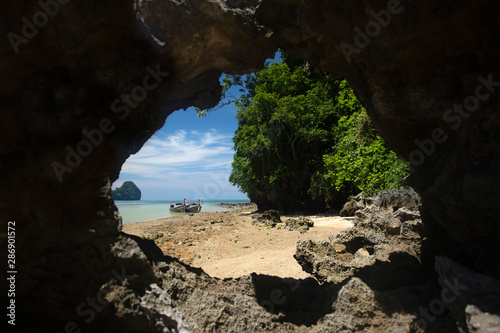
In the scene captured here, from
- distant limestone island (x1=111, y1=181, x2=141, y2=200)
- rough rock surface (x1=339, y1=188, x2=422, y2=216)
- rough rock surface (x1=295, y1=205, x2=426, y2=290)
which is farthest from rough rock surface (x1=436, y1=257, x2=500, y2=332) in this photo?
distant limestone island (x1=111, y1=181, x2=141, y2=200)

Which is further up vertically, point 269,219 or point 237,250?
point 269,219

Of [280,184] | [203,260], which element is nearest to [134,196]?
[280,184]

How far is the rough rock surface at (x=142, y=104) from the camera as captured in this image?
8.14 feet

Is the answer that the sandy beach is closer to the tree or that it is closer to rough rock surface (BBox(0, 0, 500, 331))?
rough rock surface (BBox(0, 0, 500, 331))

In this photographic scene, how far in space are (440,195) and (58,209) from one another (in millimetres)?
4197

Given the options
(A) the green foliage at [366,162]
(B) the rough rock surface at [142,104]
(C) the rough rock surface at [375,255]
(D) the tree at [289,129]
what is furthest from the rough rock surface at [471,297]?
(D) the tree at [289,129]

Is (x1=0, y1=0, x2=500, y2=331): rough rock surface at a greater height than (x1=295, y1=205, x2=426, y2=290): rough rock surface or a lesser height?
greater

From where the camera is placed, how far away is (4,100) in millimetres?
2754

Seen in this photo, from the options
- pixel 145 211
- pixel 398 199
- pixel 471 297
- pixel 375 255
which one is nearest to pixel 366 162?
pixel 398 199

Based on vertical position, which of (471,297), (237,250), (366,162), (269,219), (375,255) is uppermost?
(366,162)

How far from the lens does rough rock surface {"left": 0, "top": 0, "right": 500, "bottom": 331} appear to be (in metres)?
2.48

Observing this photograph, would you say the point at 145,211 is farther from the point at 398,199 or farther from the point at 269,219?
the point at 398,199

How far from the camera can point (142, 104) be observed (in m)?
3.55

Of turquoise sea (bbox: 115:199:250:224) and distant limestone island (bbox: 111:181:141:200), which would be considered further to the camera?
distant limestone island (bbox: 111:181:141:200)
